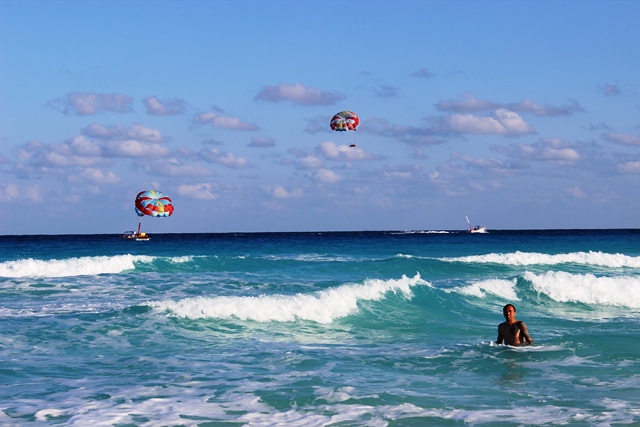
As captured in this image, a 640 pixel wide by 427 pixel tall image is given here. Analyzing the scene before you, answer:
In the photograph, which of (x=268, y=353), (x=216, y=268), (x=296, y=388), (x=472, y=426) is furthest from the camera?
(x=216, y=268)

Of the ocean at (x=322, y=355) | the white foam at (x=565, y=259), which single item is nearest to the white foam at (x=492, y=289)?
the ocean at (x=322, y=355)

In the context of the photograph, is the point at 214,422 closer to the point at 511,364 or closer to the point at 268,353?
the point at 268,353

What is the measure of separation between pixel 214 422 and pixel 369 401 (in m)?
2.11

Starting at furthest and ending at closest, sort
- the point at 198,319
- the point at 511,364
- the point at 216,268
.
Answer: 1. the point at 216,268
2. the point at 198,319
3. the point at 511,364

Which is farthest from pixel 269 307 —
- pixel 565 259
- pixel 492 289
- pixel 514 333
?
pixel 565 259

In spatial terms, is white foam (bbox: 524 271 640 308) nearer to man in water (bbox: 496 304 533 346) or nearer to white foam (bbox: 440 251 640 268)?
man in water (bbox: 496 304 533 346)

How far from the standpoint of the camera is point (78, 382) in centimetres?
1069

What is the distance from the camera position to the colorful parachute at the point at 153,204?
42469 mm

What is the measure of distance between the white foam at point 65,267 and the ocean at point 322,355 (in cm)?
921

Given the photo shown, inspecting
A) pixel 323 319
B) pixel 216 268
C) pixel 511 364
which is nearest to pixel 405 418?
pixel 511 364

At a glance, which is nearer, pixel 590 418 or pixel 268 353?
pixel 590 418

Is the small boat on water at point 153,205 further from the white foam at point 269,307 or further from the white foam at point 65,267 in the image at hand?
the white foam at point 269,307

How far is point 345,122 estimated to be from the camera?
1694 inches

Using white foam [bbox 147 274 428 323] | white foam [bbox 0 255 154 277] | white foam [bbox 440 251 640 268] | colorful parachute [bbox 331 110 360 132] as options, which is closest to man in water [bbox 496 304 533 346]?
white foam [bbox 147 274 428 323]
